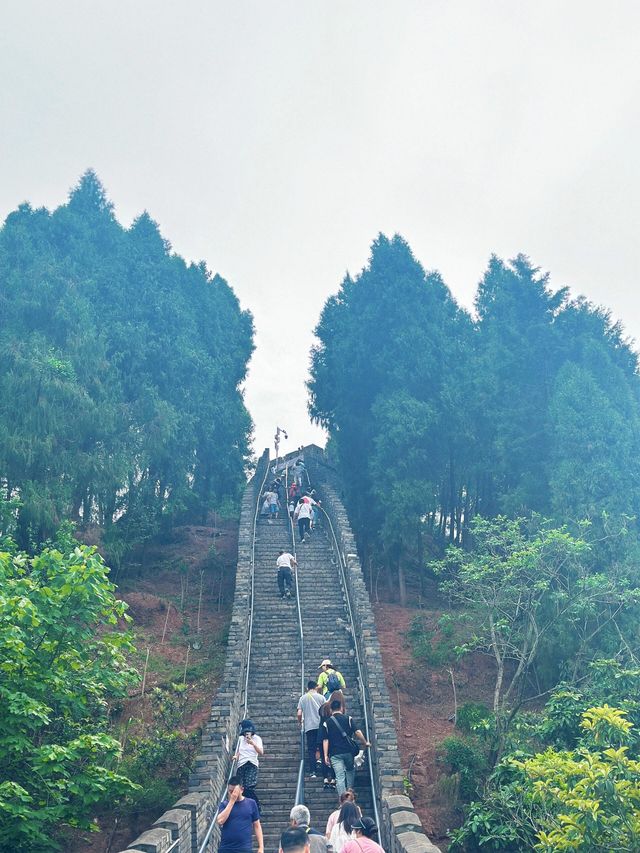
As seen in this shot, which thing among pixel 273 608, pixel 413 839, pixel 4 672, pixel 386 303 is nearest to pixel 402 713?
pixel 273 608

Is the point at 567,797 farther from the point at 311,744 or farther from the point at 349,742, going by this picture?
the point at 311,744

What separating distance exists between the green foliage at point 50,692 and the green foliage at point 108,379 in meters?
7.79

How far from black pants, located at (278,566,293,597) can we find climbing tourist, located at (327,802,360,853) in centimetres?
986

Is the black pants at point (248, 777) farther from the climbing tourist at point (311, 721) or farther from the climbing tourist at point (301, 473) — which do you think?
the climbing tourist at point (301, 473)

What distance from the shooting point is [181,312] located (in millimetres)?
25688

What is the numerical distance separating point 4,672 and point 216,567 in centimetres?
1511

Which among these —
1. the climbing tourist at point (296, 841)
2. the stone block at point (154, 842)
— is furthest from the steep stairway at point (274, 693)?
the climbing tourist at point (296, 841)

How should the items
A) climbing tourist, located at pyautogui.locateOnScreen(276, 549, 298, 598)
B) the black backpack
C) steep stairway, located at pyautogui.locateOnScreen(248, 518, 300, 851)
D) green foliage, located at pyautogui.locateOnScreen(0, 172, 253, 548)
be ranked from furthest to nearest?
green foliage, located at pyautogui.locateOnScreen(0, 172, 253, 548) → climbing tourist, located at pyautogui.locateOnScreen(276, 549, 298, 598) → steep stairway, located at pyautogui.locateOnScreen(248, 518, 300, 851) → the black backpack

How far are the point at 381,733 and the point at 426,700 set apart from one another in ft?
20.9

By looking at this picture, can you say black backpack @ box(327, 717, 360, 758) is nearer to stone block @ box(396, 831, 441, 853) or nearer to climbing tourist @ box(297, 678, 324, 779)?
climbing tourist @ box(297, 678, 324, 779)

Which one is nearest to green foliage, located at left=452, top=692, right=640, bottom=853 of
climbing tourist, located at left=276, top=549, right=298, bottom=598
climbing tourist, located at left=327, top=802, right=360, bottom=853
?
climbing tourist, located at left=327, top=802, right=360, bottom=853

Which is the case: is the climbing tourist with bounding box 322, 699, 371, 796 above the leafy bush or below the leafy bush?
below

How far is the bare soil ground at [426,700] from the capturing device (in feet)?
40.0

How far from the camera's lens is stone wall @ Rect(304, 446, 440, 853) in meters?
8.11
